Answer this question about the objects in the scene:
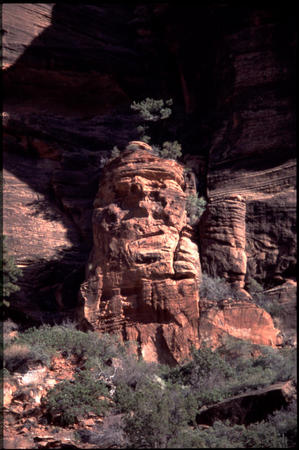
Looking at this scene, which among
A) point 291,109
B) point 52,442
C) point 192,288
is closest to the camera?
point 52,442

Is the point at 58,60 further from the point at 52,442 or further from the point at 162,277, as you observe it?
the point at 52,442

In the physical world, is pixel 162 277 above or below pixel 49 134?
below

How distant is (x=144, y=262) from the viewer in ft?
50.5

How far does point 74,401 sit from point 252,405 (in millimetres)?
3450

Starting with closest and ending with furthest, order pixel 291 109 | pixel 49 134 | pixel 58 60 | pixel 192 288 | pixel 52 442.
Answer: pixel 52 442 < pixel 192 288 < pixel 291 109 < pixel 49 134 < pixel 58 60

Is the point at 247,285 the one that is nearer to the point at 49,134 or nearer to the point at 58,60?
the point at 49,134

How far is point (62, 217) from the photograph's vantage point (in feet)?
67.5

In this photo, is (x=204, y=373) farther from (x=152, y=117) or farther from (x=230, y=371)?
(x=152, y=117)

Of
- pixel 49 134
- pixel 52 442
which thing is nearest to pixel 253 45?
pixel 49 134

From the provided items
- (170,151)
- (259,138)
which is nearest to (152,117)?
(170,151)

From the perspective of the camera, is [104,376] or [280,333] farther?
[280,333]

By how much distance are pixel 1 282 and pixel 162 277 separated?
13.9 ft

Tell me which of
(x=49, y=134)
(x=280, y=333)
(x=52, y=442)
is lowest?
(x=52, y=442)

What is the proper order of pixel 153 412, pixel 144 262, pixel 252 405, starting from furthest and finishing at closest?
pixel 144 262, pixel 252 405, pixel 153 412
